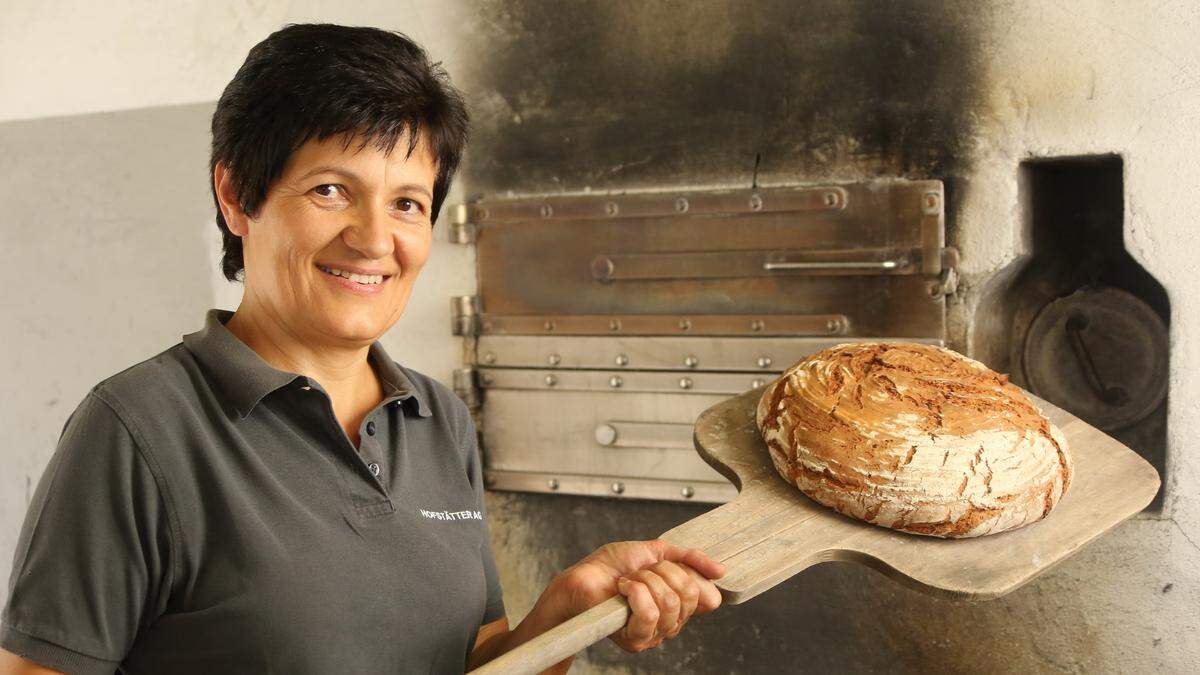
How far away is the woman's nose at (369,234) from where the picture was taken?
3.95 feet

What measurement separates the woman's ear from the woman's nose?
138 millimetres

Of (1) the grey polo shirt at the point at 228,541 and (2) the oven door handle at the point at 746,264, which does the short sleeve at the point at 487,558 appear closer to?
(1) the grey polo shirt at the point at 228,541

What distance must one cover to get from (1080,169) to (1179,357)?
0.41 metres

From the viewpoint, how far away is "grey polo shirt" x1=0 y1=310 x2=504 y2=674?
1.04 metres

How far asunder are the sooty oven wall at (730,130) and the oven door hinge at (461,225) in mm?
57

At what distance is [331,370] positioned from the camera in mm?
1284

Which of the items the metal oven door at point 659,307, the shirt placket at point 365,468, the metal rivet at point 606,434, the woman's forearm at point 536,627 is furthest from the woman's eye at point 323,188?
the metal rivet at point 606,434

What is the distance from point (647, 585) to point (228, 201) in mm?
674

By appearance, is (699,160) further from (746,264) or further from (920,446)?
(920,446)

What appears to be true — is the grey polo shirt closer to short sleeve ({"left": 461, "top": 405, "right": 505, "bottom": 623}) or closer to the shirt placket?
the shirt placket

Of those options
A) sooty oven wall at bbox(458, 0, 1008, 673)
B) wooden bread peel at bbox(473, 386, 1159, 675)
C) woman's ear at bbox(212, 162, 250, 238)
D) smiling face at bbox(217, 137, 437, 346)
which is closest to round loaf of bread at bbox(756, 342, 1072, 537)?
wooden bread peel at bbox(473, 386, 1159, 675)

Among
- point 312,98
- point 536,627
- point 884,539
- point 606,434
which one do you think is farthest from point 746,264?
point 312,98

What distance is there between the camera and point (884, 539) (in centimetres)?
138

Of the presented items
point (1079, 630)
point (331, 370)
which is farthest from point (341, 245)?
point (1079, 630)
